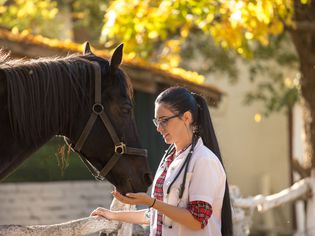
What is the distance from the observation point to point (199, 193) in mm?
3900

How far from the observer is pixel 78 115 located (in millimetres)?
4086

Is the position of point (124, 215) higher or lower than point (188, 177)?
lower

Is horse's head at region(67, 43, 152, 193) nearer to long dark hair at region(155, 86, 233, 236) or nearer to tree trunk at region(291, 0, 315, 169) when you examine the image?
long dark hair at region(155, 86, 233, 236)

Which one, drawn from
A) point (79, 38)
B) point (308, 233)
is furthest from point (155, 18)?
point (79, 38)

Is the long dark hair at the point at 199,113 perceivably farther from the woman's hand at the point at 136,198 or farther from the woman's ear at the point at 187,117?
the woman's hand at the point at 136,198

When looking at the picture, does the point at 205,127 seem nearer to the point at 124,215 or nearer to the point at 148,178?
the point at 148,178

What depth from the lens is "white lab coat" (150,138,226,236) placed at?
392cm

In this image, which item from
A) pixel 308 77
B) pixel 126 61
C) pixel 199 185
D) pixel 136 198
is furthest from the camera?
pixel 308 77

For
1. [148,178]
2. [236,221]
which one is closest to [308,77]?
[236,221]

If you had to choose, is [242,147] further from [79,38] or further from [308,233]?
[308,233]

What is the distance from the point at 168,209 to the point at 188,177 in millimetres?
202

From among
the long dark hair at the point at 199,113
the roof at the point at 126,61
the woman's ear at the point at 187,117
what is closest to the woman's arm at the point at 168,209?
the long dark hair at the point at 199,113

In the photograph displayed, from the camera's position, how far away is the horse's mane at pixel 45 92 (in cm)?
392

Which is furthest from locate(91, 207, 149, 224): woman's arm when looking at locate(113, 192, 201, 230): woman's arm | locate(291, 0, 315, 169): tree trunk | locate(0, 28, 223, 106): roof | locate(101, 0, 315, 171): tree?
locate(291, 0, 315, 169): tree trunk
